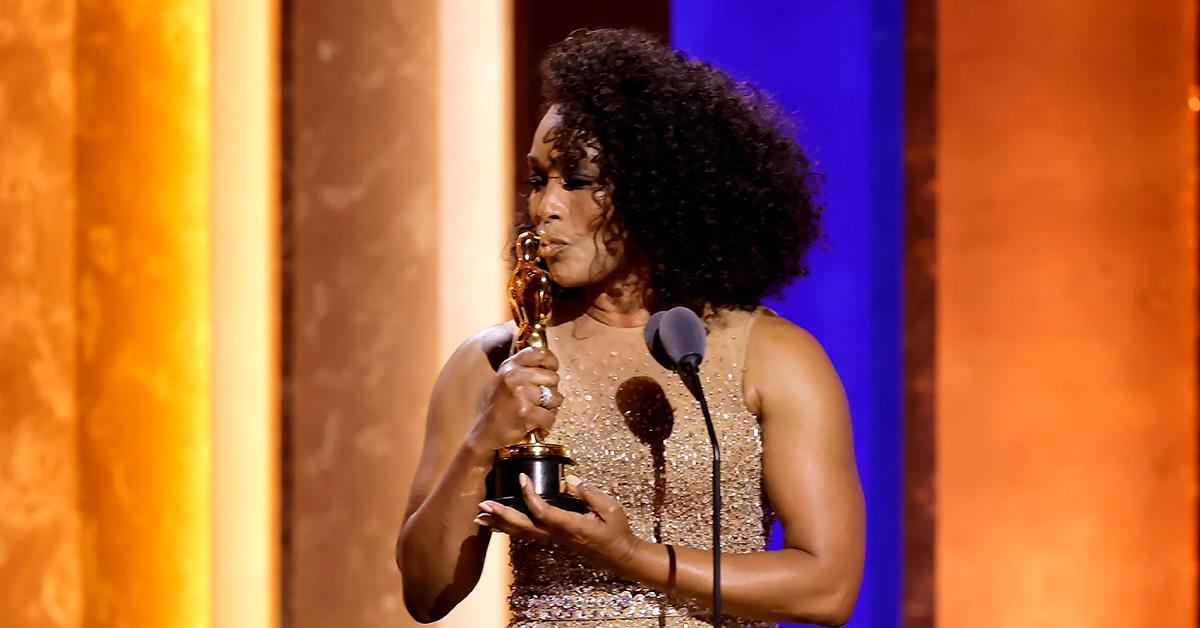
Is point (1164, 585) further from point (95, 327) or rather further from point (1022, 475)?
point (95, 327)

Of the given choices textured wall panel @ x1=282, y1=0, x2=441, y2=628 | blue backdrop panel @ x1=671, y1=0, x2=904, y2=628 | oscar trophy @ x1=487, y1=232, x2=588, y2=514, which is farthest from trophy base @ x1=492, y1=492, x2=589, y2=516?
textured wall panel @ x1=282, y1=0, x2=441, y2=628

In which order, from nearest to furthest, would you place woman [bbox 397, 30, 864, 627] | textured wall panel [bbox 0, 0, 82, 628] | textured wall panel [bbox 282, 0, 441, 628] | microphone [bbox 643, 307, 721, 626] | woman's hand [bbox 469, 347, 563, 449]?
microphone [bbox 643, 307, 721, 626] < woman's hand [bbox 469, 347, 563, 449] < woman [bbox 397, 30, 864, 627] < textured wall panel [bbox 0, 0, 82, 628] < textured wall panel [bbox 282, 0, 441, 628]

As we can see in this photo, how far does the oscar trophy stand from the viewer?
1.35m

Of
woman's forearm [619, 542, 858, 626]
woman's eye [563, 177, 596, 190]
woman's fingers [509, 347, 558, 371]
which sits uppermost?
woman's eye [563, 177, 596, 190]

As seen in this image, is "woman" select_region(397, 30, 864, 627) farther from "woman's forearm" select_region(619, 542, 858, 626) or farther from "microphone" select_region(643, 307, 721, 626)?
"microphone" select_region(643, 307, 721, 626)

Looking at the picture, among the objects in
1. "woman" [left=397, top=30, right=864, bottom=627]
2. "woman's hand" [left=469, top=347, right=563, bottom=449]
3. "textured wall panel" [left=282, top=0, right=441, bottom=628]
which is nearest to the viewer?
"woman's hand" [left=469, top=347, right=563, bottom=449]

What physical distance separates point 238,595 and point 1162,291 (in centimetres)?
201

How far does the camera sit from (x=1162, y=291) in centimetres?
266

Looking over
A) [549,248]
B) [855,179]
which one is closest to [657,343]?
[549,248]

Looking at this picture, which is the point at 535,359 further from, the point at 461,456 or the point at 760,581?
the point at 760,581

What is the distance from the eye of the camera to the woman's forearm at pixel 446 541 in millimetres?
1500

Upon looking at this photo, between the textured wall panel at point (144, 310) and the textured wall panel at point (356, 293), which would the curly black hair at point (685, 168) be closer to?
the textured wall panel at point (356, 293)

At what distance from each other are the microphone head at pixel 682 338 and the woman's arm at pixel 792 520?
19cm

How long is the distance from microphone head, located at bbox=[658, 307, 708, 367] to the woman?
173mm
